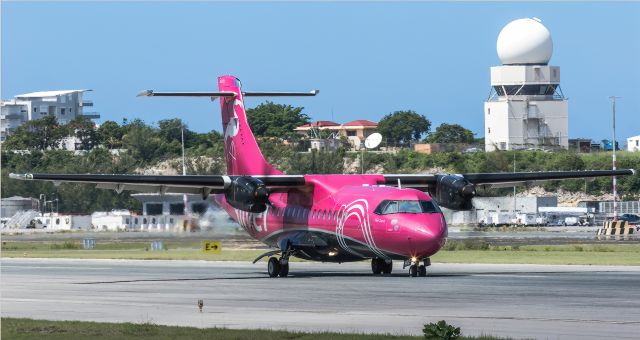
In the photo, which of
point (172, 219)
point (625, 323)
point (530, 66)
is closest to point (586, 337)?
point (625, 323)

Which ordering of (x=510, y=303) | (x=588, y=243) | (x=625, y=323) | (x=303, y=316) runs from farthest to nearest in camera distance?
1. (x=588, y=243)
2. (x=510, y=303)
3. (x=303, y=316)
4. (x=625, y=323)

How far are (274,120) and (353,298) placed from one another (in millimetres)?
120544

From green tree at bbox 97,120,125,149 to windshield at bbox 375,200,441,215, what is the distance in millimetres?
107580

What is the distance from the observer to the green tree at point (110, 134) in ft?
470

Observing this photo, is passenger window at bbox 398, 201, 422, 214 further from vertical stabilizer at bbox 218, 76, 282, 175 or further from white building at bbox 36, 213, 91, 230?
white building at bbox 36, 213, 91, 230

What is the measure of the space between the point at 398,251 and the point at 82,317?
41.9 feet

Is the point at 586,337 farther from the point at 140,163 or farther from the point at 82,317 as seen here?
the point at 140,163

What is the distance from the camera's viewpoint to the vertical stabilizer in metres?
44.6

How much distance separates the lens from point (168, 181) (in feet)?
132

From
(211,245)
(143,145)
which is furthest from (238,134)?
(143,145)

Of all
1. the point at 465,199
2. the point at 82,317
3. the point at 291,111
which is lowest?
the point at 82,317

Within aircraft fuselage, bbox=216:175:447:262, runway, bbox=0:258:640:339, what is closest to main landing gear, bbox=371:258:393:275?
runway, bbox=0:258:640:339

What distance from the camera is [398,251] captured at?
36.7 metres

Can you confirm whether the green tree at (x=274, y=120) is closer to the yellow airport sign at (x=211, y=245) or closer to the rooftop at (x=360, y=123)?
the rooftop at (x=360, y=123)
